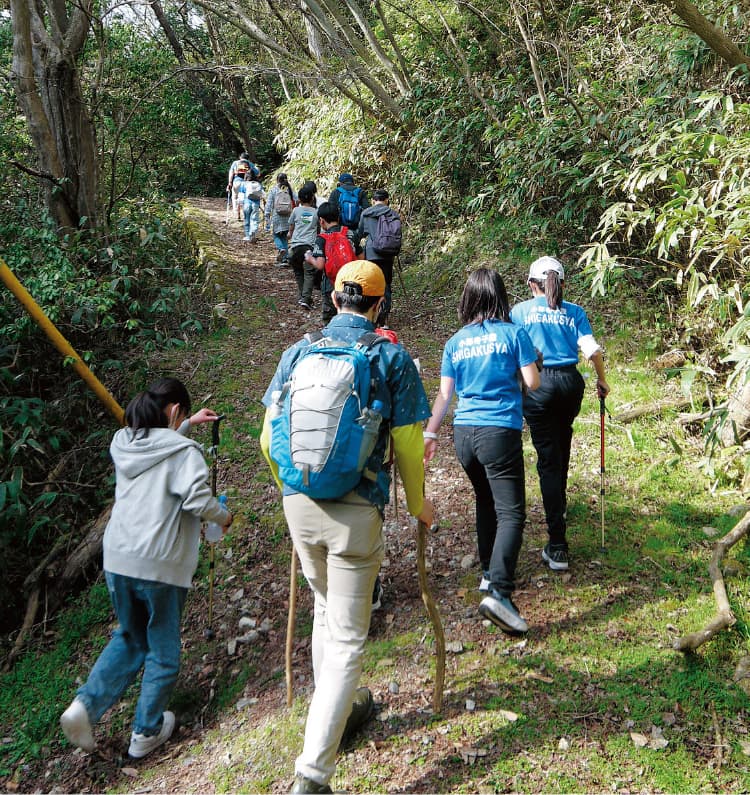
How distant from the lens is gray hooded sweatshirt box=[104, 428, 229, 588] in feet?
11.0

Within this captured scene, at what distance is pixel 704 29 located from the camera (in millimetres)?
5391

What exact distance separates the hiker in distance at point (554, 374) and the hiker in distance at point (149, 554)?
2.11 m

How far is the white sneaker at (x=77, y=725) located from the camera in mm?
3357

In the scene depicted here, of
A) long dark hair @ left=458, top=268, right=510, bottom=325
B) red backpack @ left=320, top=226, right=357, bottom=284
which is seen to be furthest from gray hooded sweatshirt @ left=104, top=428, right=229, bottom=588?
red backpack @ left=320, top=226, right=357, bottom=284

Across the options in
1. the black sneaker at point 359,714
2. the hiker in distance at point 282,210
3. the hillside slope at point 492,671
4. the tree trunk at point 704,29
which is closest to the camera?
the hillside slope at point 492,671

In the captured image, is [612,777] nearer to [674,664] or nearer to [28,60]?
[674,664]

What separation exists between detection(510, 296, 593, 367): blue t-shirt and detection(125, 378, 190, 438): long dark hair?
229cm

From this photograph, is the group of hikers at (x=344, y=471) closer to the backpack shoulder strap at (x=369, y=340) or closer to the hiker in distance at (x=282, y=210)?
the backpack shoulder strap at (x=369, y=340)

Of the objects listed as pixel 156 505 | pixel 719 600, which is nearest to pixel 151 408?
pixel 156 505

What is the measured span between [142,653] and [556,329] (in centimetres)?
327

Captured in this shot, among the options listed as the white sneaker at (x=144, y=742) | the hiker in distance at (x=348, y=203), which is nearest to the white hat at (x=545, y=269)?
the white sneaker at (x=144, y=742)

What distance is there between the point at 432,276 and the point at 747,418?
6940mm

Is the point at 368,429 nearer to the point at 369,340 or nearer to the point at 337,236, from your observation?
the point at 369,340

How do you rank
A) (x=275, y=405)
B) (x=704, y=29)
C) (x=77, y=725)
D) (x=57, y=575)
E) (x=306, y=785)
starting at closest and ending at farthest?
(x=306, y=785), (x=275, y=405), (x=77, y=725), (x=704, y=29), (x=57, y=575)
